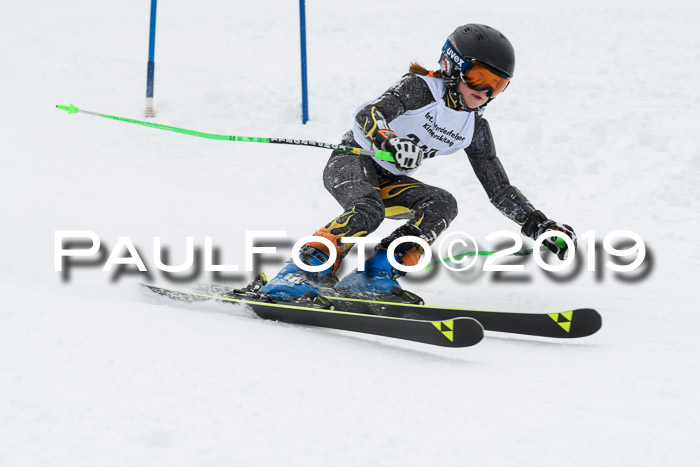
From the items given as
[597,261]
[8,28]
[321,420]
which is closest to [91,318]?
[321,420]

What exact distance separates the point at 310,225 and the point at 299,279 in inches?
108

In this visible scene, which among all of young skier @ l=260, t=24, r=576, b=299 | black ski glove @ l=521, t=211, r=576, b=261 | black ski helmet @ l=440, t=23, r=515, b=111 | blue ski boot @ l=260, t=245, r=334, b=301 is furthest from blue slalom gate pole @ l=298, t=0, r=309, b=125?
blue ski boot @ l=260, t=245, r=334, b=301

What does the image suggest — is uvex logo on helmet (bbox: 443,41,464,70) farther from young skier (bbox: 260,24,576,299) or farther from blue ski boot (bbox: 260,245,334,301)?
blue ski boot (bbox: 260,245,334,301)

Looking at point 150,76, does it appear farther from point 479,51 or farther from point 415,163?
point 415,163

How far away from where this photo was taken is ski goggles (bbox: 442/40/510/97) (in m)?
3.59

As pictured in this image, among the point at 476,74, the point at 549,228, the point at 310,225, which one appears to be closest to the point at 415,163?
the point at 476,74

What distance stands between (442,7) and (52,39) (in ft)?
18.4

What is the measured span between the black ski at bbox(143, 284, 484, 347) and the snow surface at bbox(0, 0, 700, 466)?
0.07m

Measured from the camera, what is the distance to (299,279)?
3.50 m

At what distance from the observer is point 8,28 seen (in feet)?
34.9

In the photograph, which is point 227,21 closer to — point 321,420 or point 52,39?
point 52,39

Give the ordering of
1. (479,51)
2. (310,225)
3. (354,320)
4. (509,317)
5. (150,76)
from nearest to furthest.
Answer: (354,320), (509,317), (479,51), (310,225), (150,76)

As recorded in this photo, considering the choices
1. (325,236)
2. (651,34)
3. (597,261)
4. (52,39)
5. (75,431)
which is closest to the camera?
(75,431)

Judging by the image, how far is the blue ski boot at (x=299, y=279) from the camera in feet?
11.3
